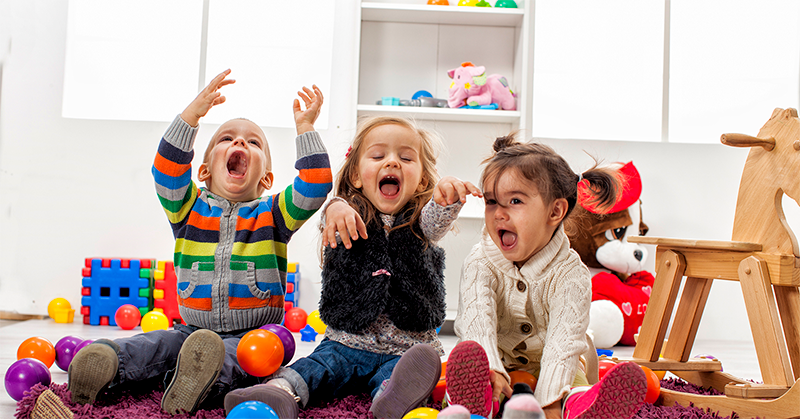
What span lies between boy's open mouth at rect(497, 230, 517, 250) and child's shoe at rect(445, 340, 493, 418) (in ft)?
0.93

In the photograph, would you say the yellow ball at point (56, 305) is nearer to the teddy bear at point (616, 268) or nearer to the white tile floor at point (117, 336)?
the white tile floor at point (117, 336)

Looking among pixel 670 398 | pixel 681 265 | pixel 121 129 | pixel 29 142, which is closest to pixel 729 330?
pixel 681 265

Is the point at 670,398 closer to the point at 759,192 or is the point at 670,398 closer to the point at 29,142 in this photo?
the point at 759,192

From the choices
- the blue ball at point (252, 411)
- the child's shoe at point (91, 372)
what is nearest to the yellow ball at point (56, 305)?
the child's shoe at point (91, 372)

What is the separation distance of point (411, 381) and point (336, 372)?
261mm

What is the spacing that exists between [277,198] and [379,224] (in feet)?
0.89

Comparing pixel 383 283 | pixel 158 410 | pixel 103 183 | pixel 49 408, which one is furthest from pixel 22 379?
pixel 103 183

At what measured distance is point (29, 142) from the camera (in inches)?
96.2

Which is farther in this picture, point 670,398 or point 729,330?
point 729,330

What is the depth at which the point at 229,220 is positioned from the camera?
1.27m

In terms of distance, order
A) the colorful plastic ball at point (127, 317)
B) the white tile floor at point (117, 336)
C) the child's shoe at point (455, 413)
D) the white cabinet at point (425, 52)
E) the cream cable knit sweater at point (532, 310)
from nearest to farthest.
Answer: the child's shoe at point (455, 413) < the cream cable knit sweater at point (532, 310) < the white tile floor at point (117, 336) < the colorful plastic ball at point (127, 317) < the white cabinet at point (425, 52)

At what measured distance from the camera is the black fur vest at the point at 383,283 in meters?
1.14

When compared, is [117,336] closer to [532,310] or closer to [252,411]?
[252,411]

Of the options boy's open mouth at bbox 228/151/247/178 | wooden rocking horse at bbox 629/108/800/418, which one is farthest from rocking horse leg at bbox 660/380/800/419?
boy's open mouth at bbox 228/151/247/178
